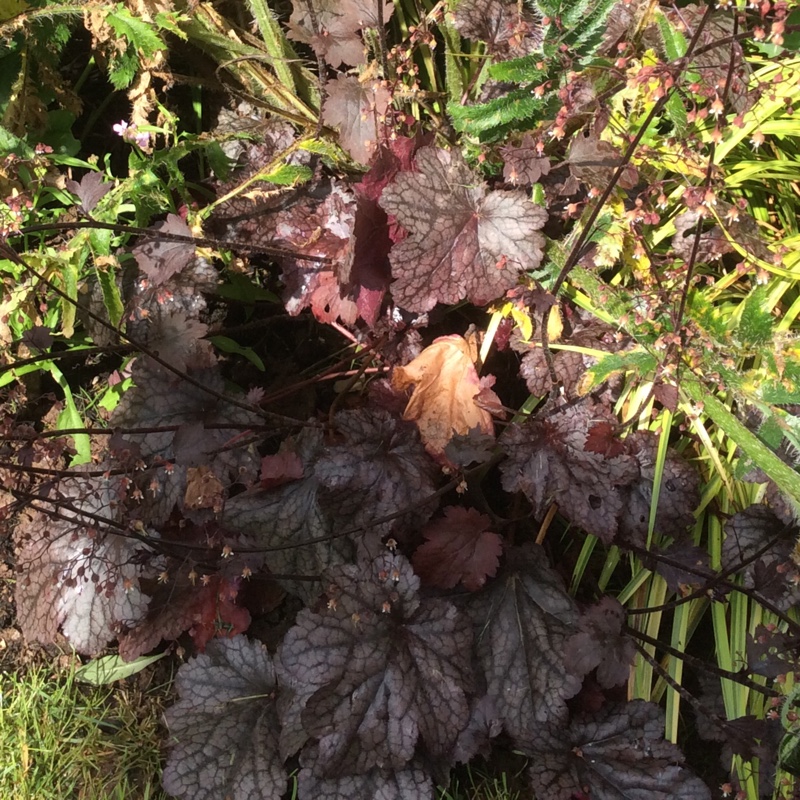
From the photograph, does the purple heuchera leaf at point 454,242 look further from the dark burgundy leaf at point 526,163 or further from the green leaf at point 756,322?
the green leaf at point 756,322

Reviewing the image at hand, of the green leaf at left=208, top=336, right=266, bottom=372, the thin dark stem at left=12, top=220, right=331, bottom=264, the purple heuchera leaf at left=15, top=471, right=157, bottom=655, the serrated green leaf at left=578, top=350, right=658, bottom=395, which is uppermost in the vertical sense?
the thin dark stem at left=12, top=220, right=331, bottom=264

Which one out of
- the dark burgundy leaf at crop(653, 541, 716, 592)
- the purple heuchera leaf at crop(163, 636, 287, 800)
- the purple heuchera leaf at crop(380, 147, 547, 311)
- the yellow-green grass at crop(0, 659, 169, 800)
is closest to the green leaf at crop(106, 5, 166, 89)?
the purple heuchera leaf at crop(380, 147, 547, 311)

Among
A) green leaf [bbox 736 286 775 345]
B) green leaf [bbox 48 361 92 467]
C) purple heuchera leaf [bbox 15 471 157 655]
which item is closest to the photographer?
green leaf [bbox 736 286 775 345]

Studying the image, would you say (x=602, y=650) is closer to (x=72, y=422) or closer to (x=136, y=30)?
(x=72, y=422)

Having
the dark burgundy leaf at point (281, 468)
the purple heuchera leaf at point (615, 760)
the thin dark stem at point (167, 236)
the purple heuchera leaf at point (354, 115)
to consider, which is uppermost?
the purple heuchera leaf at point (354, 115)

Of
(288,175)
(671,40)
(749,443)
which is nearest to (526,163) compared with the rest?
(671,40)

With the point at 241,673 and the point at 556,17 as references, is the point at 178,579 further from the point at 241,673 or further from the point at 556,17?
the point at 556,17

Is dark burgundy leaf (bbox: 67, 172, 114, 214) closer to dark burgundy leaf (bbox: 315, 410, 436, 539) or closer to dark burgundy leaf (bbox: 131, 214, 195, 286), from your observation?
dark burgundy leaf (bbox: 131, 214, 195, 286)

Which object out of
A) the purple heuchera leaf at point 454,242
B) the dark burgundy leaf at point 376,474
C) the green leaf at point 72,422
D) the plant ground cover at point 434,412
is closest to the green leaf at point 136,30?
the plant ground cover at point 434,412
